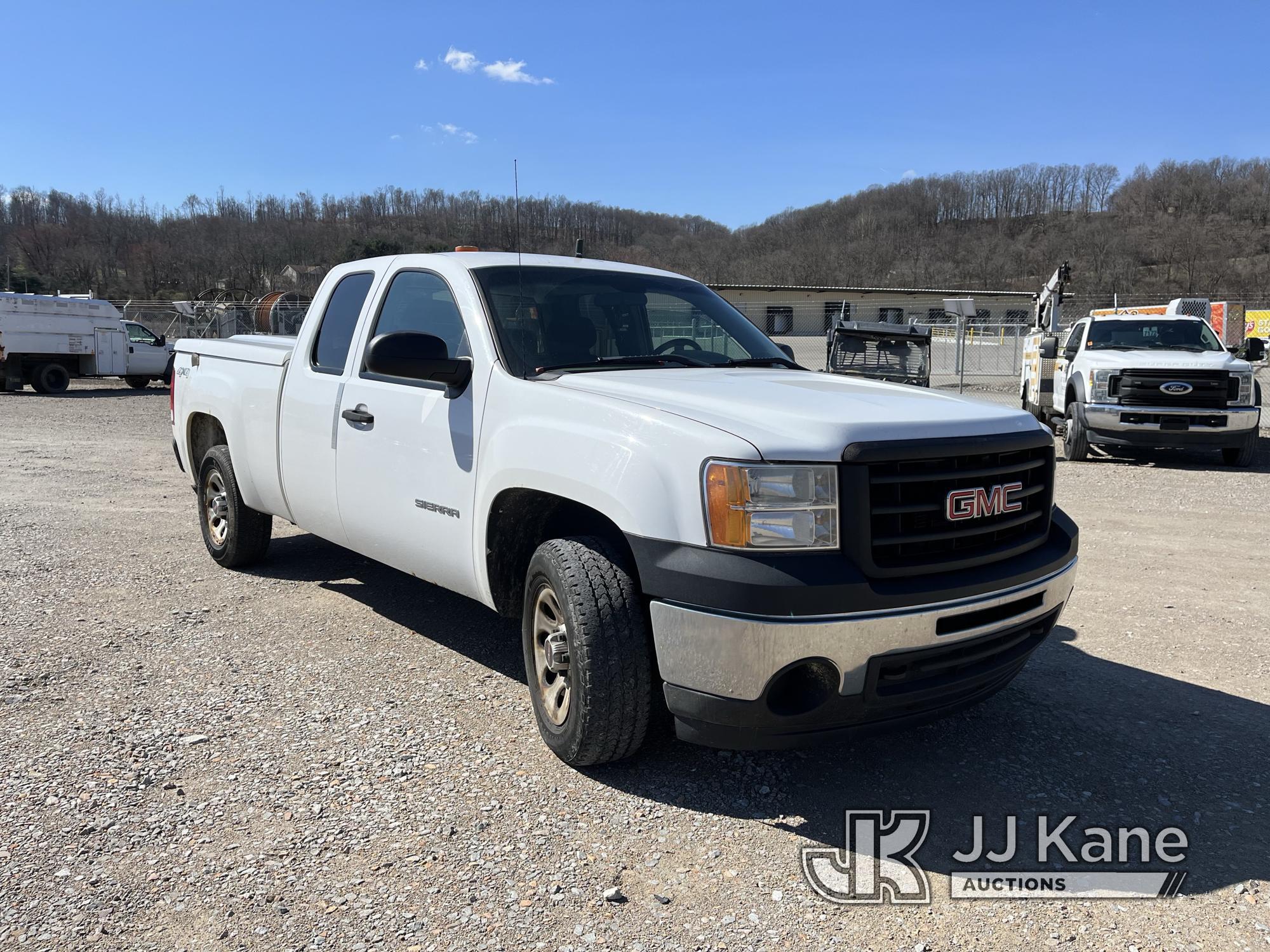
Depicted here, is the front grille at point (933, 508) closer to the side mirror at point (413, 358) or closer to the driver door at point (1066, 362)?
the side mirror at point (413, 358)

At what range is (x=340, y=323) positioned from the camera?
485 cm

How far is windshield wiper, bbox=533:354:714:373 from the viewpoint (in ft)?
12.5

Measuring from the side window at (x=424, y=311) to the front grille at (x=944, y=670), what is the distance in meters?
2.11

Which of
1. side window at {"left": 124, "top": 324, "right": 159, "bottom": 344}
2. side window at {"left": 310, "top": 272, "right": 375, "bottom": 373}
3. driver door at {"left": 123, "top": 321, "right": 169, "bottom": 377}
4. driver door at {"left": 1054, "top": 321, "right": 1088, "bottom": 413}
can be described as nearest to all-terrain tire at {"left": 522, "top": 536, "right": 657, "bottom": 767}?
side window at {"left": 310, "top": 272, "right": 375, "bottom": 373}

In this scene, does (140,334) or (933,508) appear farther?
(140,334)

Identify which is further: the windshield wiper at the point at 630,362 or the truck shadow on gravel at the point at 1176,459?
the truck shadow on gravel at the point at 1176,459

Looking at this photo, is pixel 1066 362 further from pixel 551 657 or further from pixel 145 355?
pixel 145 355

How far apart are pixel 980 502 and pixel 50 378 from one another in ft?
86.9

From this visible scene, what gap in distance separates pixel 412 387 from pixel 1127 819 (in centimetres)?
316

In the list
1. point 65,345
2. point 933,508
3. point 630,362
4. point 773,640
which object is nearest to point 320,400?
point 630,362

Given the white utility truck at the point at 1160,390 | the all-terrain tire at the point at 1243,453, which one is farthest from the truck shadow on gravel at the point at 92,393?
the all-terrain tire at the point at 1243,453

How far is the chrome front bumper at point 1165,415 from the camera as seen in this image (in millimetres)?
11430

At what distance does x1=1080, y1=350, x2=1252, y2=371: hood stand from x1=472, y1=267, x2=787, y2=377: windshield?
29.0ft

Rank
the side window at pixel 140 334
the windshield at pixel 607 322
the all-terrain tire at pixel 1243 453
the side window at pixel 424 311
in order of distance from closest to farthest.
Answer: the windshield at pixel 607 322 < the side window at pixel 424 311 < the all-terrain tire at pixel 1243 453 < the side window at pixel 140 334
